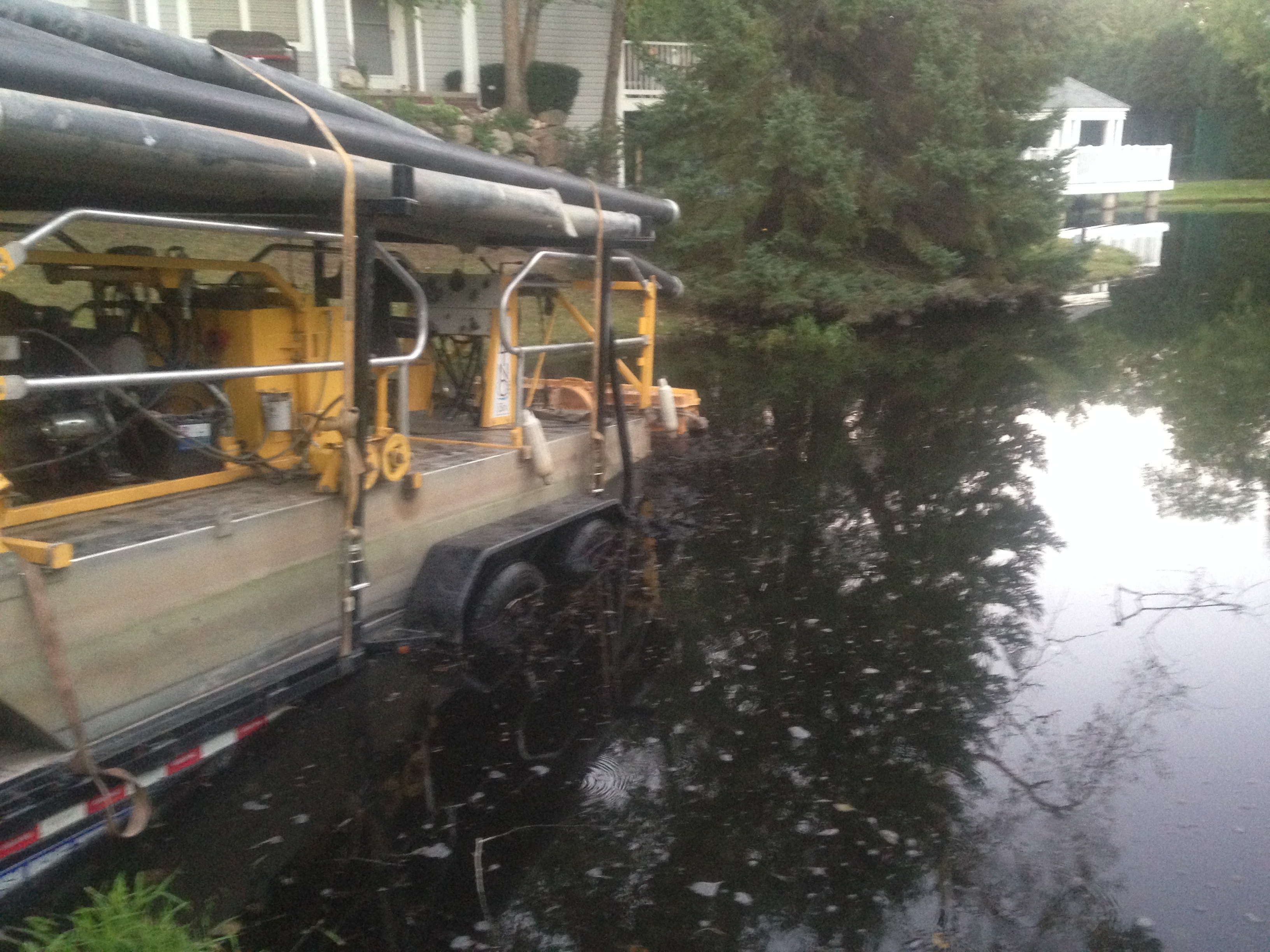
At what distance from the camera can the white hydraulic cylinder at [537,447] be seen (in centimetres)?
713

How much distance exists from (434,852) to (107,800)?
1.21m

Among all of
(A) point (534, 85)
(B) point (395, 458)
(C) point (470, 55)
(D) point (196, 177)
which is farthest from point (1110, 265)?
(D) point (196, 177)

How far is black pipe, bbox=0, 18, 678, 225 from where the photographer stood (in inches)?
156

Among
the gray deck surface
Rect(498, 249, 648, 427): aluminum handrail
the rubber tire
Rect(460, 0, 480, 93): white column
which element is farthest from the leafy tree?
the gray deck surface

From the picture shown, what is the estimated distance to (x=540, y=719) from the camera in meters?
5.82

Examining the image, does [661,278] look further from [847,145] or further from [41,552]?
[847,145]

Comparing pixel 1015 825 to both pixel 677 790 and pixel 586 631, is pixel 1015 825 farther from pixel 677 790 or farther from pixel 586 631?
pixel 586 631

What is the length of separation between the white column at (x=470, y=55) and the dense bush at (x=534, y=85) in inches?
6.4

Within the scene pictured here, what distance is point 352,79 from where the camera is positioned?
79.9 ft

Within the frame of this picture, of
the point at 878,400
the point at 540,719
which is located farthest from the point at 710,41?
the point at 540,719

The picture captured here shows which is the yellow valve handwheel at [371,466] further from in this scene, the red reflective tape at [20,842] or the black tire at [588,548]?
the red reflective tape at [20,842]

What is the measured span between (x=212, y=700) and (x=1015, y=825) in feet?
10.8

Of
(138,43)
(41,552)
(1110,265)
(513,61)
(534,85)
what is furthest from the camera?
(1110,265)

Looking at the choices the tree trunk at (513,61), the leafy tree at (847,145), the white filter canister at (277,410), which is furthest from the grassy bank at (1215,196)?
the white filter canister at (277,410)
